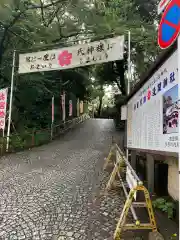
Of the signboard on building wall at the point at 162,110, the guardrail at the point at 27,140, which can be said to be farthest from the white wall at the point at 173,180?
the guardrail at the point at 27,140

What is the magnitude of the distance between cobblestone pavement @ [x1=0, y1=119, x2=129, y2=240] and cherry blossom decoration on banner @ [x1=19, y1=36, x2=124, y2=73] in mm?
4301

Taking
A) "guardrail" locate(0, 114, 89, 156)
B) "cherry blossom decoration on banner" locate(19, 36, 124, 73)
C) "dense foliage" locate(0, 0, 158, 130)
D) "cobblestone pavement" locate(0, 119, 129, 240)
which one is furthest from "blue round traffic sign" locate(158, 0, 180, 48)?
"guardrail" locate(0, 114, 89, 156)

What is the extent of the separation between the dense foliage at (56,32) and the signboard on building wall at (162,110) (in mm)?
6108

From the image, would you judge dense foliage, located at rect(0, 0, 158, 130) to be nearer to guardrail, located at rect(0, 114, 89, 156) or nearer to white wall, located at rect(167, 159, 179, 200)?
guardrail, located at rect(0, 114, 89, 156)

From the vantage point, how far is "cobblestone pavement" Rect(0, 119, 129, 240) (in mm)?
4008

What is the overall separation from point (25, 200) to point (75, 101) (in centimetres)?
2466

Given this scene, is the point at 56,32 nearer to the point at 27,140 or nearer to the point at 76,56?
the point at 76,56

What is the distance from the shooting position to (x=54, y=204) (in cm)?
522

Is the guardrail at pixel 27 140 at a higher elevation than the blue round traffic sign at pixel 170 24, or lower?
lower

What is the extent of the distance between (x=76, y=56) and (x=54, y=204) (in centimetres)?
639

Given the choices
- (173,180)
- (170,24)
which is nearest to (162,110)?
(170,24)

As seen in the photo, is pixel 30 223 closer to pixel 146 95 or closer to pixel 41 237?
pixel 41 237

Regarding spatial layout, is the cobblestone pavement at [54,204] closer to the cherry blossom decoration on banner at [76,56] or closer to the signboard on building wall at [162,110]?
the signboard on building wall at [162,110]

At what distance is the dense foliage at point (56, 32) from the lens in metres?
10.5
